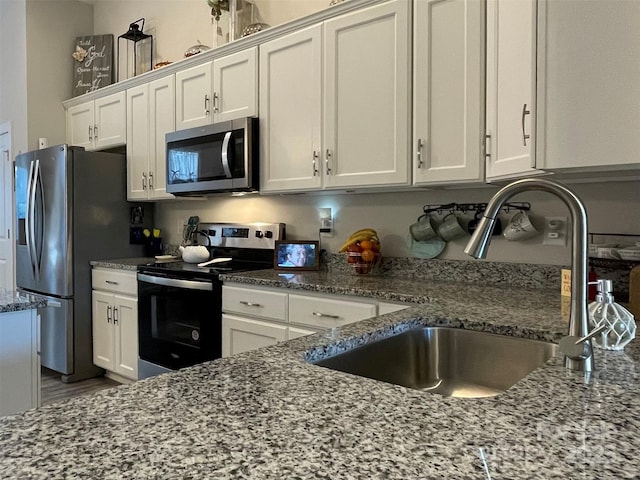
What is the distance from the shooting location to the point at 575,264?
0.94m

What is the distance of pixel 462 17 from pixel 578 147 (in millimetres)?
941

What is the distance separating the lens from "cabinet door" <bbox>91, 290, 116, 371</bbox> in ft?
11.6

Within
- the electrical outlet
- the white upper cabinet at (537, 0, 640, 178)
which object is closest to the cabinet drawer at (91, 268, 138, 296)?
the electrical outlet

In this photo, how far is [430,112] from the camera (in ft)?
7.38

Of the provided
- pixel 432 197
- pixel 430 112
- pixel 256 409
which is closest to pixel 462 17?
pixel 430 112

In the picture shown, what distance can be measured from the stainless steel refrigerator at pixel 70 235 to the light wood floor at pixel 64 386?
7 centimetres

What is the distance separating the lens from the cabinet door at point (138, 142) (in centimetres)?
369

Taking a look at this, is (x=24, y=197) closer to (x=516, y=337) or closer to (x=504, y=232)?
(x=504, y=232)

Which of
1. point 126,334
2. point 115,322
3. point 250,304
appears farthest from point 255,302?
point 115,322

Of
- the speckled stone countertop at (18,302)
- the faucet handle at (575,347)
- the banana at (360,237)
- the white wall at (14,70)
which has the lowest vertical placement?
the speckled stone countertop at (18,302)

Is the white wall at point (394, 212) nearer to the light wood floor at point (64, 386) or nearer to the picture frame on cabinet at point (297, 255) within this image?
the picture frame on cabinet at point (297, 255)

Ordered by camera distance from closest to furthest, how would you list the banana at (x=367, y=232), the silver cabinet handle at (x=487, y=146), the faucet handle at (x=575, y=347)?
the faucet handle at (x=575, y=347), the silver cabinet handle at (x=487, y=146), the banana at (x=367, y=232)

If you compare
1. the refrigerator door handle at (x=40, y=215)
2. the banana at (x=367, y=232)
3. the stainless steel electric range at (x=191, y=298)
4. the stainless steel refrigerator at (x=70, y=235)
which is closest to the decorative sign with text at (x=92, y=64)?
the stainless steel refrigerator at (x=70, y=235)

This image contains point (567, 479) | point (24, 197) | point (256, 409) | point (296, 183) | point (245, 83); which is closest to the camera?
point (567, 479)
